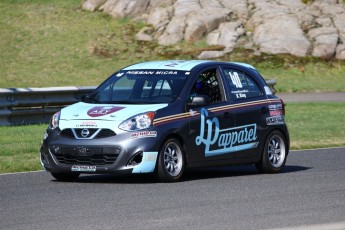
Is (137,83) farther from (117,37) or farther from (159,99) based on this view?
(117,37)

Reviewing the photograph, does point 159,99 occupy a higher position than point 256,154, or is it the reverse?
point 159,99

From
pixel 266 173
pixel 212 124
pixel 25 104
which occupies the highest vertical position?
pixel 212 124

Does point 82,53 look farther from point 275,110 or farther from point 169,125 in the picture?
point 169,125

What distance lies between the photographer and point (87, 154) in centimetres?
1223

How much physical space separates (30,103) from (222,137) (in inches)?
376

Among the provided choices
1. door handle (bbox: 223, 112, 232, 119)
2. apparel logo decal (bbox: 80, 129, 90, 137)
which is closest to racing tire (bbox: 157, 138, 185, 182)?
apparel logo decal (bbox: 80, 129, 90, 137)

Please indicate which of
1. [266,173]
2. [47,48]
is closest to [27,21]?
[47,48]

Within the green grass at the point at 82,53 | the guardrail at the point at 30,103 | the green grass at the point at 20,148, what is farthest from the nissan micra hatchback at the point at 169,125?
the green grass at the point at 82,53

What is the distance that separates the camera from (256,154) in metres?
14.0

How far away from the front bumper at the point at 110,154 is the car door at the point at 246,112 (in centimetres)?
174

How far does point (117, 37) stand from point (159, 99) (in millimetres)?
33113

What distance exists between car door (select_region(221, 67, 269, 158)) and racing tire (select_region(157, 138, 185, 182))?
117cm

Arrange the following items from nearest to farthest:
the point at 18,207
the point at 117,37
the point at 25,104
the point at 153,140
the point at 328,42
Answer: the point at 18,207 < the point at 153,140 < the point at 25,104 < the point at 328,42 < the point at 117,37

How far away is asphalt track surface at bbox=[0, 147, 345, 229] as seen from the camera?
9.08 m
